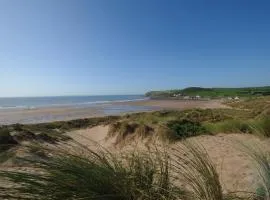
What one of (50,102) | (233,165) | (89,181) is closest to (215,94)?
(50,102)

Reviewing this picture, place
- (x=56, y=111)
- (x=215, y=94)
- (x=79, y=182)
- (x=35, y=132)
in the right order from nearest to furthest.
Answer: (x=79, y=182) < (x=35, y=132) < (x=56, y=111) < (x=215, y=94)

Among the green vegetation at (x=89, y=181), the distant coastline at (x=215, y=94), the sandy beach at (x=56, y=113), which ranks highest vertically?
the green vegetation at (x=89, y=181)

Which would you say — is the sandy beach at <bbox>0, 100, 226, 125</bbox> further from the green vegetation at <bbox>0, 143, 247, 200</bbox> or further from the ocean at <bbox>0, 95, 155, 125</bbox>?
the green vegetation at <bbox>0, 143, 247, 200</bbox>

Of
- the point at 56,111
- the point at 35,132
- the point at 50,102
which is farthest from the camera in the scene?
the point at 50,102

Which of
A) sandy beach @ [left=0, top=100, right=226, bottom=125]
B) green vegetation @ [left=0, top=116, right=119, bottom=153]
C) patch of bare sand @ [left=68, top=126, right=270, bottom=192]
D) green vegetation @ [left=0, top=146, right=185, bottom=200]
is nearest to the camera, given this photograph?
green vegetation @ [left=0, top=146, right=185, bottom=200]

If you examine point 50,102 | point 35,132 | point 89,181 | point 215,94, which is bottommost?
point 50,102

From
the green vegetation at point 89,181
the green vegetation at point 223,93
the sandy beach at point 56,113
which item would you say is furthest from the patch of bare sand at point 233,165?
the green vegetation at point 223,93

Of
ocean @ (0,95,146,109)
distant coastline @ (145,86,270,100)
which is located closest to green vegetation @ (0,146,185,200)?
ocean @ (0,95,146,109)

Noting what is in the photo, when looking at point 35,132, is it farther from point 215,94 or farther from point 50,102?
point 215,94

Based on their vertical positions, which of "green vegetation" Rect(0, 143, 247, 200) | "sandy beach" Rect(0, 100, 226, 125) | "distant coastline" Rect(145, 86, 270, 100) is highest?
"green vegetation" Rect(0, 143, 247, 200)

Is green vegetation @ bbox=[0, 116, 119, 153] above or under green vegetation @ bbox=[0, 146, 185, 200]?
under

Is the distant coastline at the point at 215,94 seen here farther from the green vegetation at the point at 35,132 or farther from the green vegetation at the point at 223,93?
the green vegetation at the point at 35,132

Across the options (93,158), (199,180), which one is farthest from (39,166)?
(199,180)

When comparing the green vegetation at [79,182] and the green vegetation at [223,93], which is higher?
the green vegetation at [79,182]
